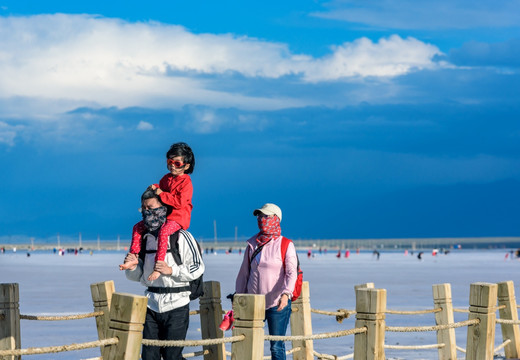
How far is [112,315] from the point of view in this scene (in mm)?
4828

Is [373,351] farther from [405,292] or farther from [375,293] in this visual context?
[405,292]

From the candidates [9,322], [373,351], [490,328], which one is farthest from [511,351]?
[9,322]

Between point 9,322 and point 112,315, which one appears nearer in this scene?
point 112,315

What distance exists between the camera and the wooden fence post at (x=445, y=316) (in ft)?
30.5

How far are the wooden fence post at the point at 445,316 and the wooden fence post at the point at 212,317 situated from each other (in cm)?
276

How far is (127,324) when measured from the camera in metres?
4.73

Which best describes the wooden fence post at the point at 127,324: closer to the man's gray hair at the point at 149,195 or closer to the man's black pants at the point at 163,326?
the man's black pants at the point at 163,326

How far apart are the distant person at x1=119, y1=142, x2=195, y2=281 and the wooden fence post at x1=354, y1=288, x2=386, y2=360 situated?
4.85 ft

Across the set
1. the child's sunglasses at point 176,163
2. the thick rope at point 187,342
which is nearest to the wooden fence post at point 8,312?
the child's sunglasses at point 176,163

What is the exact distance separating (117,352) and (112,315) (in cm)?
21

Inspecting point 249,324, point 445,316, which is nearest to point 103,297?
point 249,324

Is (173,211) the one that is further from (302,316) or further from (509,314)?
(509,314)

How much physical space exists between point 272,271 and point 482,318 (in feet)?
8.71

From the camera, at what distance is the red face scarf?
6691 millimetres
